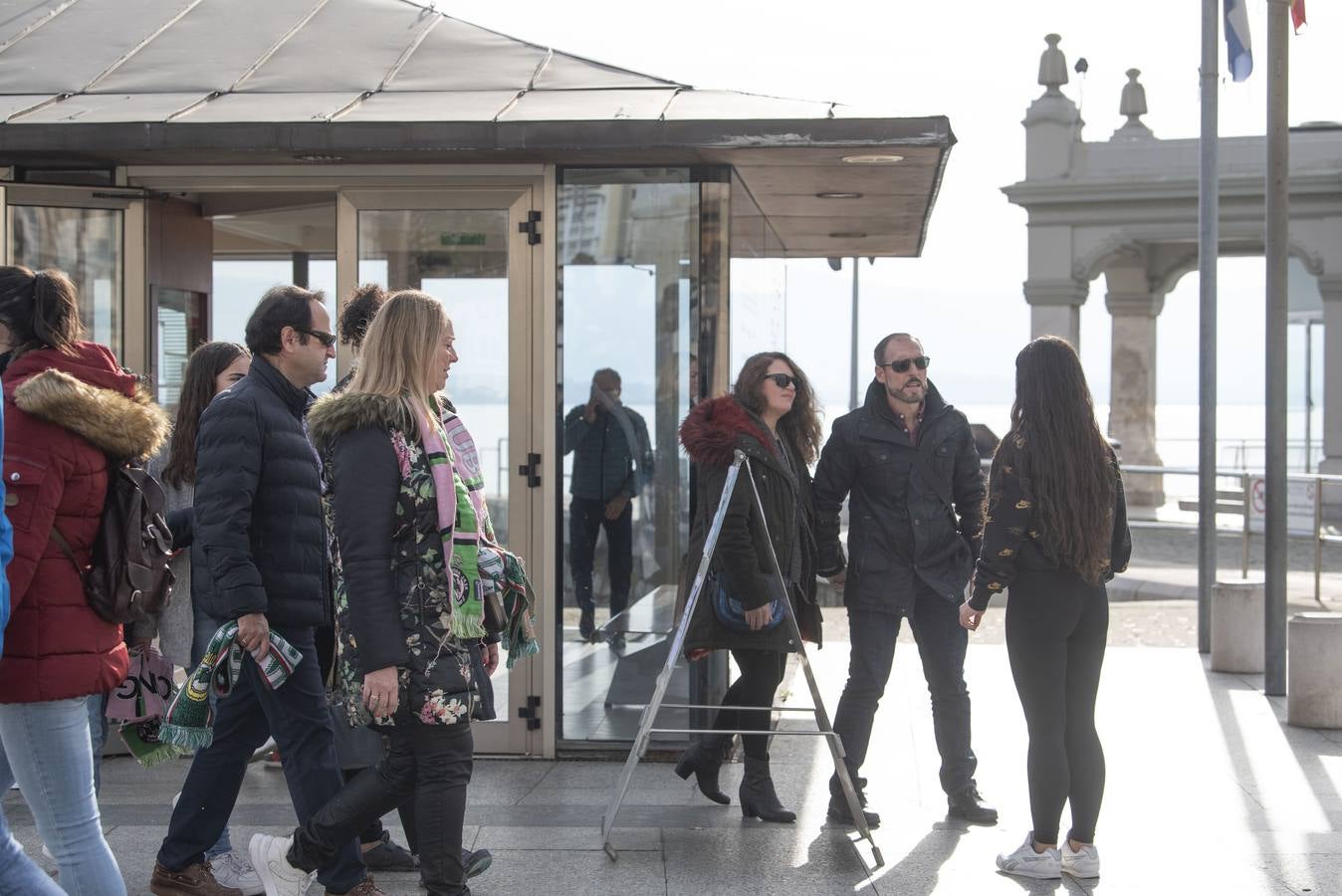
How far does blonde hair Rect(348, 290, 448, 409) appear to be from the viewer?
173 inches

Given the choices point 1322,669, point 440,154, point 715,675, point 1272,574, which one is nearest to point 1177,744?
point 1322,669

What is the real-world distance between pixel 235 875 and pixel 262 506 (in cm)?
137

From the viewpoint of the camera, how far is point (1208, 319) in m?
11.1

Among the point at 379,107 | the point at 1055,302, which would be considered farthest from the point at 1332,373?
the point at 379,107

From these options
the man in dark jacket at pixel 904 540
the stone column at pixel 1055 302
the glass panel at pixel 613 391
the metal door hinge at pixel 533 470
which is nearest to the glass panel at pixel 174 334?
the metal door hinge at pixel 533 470

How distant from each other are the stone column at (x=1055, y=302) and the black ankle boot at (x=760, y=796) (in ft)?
70.4

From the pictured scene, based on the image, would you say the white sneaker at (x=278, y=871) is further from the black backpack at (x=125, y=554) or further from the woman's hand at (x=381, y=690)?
the black backpack at (x=125, y=554)

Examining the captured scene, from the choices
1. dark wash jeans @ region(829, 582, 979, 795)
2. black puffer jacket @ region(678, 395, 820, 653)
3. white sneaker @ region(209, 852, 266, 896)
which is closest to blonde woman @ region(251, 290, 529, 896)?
white sneaker @ region(209, 852, 266, 896)

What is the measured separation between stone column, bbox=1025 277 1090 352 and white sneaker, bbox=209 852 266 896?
2290 centimetres

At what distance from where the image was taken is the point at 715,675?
7.41 metres

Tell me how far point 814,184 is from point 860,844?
3.73 metres

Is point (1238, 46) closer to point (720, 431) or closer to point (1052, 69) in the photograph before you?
point (720, 431)

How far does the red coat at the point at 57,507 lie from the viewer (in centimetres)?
377

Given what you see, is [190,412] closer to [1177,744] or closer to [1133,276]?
[1177,744]
